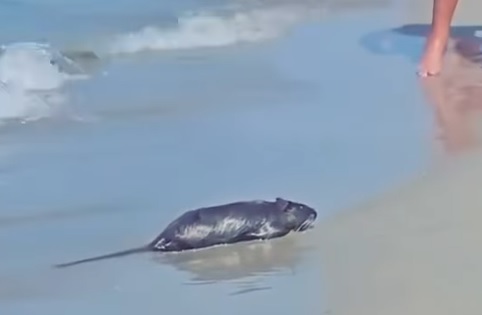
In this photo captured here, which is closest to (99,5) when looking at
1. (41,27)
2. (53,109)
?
(41,27)

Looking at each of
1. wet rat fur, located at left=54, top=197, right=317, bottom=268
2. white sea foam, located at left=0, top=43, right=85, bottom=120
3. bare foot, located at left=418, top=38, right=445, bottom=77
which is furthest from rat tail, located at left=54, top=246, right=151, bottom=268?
bare foot, located at left=418, top=38, right=445, bottom=77

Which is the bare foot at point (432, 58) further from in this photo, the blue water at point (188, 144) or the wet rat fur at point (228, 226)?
the wet rat fur at point (228, 226)

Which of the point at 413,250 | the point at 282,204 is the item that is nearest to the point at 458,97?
the point at 282,204

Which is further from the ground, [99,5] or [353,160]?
[99,5]

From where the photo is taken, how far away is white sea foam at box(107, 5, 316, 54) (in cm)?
717

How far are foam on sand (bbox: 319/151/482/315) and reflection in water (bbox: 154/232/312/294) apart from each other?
10cm

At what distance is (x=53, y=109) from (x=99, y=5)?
2.78 meters

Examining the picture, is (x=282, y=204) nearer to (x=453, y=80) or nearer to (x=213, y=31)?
(x=453, y=80)

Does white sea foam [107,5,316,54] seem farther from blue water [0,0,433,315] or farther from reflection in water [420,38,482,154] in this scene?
reflection in water [420,38,482,154]

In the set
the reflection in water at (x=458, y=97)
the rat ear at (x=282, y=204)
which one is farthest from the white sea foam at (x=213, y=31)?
the rat ear at (x=282, y=204)

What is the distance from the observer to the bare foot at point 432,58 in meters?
6.02

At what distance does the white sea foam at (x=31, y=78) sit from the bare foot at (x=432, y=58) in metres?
1.60

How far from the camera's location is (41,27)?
7832 millimetres

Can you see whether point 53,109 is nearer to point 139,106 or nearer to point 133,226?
point 139,106
